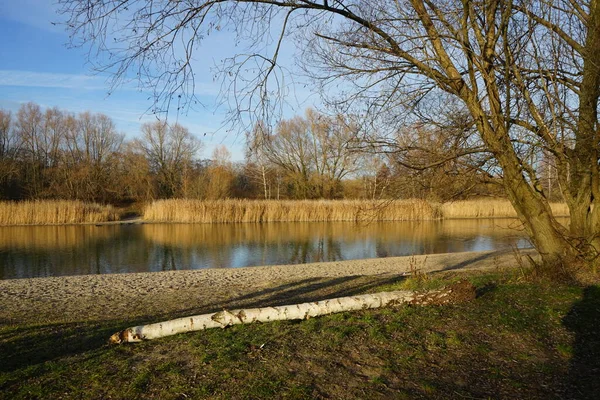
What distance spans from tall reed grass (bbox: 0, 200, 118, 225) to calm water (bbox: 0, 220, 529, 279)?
6.29 feet

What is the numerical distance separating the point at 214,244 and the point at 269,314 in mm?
17468

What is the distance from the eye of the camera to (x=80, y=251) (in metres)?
20.0

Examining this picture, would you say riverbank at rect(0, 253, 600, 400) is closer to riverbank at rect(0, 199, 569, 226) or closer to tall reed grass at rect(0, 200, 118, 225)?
riverbank at rect(0, 199, 569, 226)

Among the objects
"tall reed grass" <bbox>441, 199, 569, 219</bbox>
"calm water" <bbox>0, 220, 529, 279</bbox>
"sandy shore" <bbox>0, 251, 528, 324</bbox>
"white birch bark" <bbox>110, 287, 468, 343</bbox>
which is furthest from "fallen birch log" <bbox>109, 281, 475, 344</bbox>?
→ "tall reed grass" <bbox>441, 199, 569, 219</bbox>

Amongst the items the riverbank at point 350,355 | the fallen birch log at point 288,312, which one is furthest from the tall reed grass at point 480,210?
the fallen birch log at point 288,312

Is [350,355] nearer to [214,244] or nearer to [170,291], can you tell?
[170,291]

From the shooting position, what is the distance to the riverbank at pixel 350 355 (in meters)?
3.68

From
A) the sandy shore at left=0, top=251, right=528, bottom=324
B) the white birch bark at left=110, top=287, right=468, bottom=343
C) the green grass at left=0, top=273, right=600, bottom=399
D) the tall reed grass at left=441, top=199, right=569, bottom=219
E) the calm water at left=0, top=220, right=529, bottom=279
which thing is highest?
the tall reed grass at left=441, top=199, right=569, bottom=219

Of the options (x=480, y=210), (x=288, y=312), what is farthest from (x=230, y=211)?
(x=288, y=312)

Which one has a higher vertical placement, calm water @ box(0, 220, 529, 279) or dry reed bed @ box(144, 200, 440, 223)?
dry reed bed @ box(144, 200, 440, 223)

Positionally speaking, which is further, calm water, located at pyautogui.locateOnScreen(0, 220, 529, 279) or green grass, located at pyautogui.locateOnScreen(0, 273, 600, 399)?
calm water, located at pyautogui.locateOnScreen(0, 220, 529, 279)

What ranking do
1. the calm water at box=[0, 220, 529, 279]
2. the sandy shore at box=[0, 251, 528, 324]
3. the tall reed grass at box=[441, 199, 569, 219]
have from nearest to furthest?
the sandy shore at box=[0, 251, 528, 324] < the calm water at box=[0, 220, 529, 279] < the tall reed grass at box=[441, 199, 569, 219]

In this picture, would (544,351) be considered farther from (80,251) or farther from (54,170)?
(54,170)

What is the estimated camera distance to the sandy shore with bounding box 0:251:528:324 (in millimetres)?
7832
